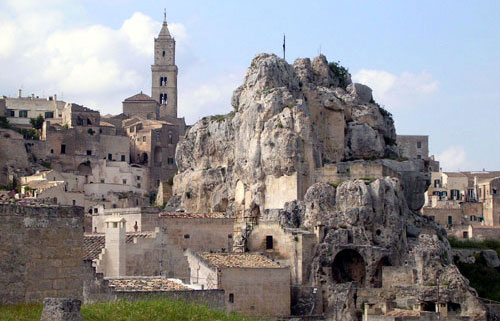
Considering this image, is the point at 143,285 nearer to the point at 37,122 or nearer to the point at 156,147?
the point at 156,147

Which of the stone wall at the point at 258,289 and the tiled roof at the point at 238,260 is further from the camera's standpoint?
the tiled roof at the point at 238,260

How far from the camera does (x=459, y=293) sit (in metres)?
54.7

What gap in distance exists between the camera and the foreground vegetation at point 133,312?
21.8 m

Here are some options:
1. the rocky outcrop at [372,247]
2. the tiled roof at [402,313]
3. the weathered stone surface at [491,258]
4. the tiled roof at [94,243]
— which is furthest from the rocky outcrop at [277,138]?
the tiled roof at [94,243]

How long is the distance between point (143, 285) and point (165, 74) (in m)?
111

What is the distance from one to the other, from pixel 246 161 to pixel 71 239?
53.0m

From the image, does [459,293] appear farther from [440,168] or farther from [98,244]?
[440,168]

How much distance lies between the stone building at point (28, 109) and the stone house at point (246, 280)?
70993 millimetres

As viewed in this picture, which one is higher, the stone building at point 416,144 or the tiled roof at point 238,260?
the stone building at point 416,144

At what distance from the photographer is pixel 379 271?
211 ft

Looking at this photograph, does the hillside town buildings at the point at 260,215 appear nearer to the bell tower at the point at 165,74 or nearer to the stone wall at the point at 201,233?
the stone wall at the point at 201,233

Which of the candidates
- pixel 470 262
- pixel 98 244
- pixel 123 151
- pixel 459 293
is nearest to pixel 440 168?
pixel 123 151

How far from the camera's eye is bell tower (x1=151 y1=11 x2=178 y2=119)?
145000mm

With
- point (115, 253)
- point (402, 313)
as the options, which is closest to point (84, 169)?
point (402, 313)
